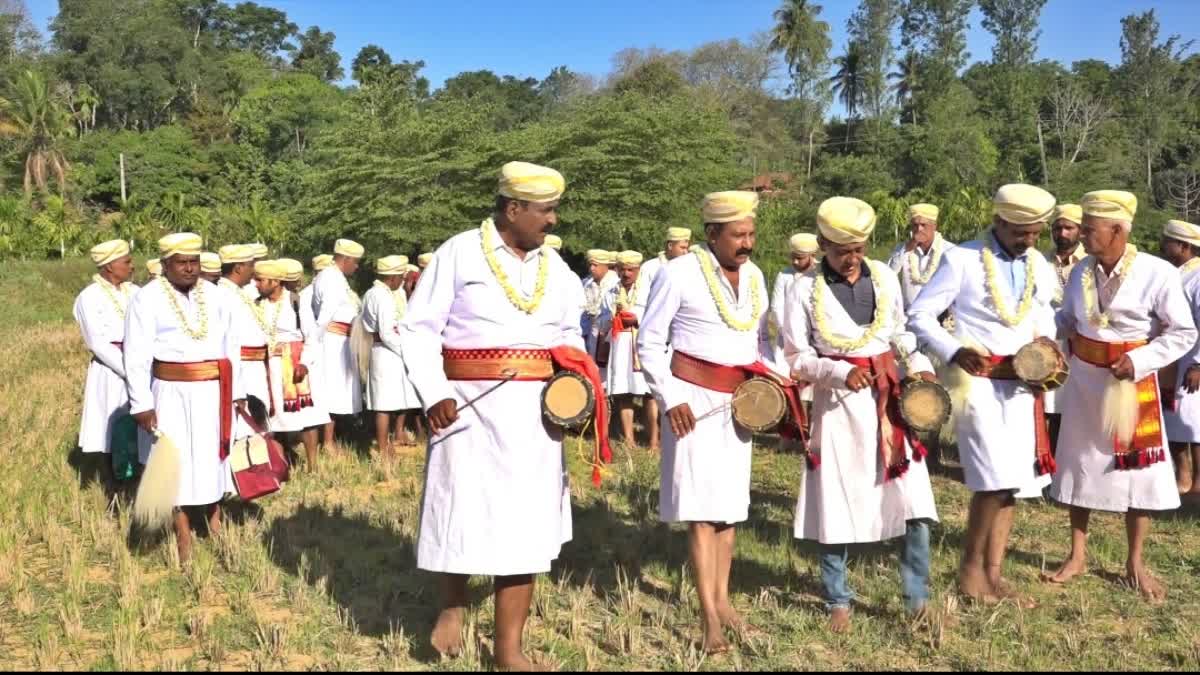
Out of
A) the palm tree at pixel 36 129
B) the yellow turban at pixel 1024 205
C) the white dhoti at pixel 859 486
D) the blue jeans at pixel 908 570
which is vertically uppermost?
the palm tree at pixel 36 129

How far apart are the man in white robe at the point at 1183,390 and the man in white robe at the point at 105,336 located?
307 inches

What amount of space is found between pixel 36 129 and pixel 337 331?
49.1 metres

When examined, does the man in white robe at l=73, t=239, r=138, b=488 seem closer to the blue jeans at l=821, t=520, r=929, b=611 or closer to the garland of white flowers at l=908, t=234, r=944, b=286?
the blue jeans at l=821, t=520, r=929, b=611

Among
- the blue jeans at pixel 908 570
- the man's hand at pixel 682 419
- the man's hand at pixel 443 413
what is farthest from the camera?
the blue jeans at pixel 908 570

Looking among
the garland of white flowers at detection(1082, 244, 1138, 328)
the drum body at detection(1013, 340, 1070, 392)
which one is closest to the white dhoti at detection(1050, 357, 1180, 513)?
the garland of white flowers at detection(1082, 244, 1138, 328)

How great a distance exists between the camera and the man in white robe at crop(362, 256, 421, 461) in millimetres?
10086

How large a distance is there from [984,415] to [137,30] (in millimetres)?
79719

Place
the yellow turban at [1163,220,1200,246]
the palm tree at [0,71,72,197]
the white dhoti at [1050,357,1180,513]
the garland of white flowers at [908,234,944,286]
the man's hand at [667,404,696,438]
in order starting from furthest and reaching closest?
the palm tree at [0,71,72,197]
the garland of white flowers at [908,234,944,286]
the yellow turban at [1163,220,1200,246]
the white dhoti at [1050,357,1180,513]
the man's hand at [667,404,696,438]

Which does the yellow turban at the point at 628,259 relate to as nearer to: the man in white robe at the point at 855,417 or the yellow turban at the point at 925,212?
the yellow turban at the point at 925,212

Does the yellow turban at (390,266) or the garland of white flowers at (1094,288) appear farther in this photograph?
the yellow turban at (390,266)

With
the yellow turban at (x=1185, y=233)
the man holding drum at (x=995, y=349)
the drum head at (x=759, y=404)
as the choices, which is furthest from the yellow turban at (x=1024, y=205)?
the yellow turban at (x=1185, y=233)

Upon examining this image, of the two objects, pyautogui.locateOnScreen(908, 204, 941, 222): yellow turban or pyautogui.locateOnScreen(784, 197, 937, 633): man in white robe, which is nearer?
pyautogui.locateOnScreen(784, 197, 937, 633): man in white robe

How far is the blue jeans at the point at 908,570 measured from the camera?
529 centimetres

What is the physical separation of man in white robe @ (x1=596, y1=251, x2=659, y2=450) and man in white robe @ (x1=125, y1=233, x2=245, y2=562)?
4.56 m
